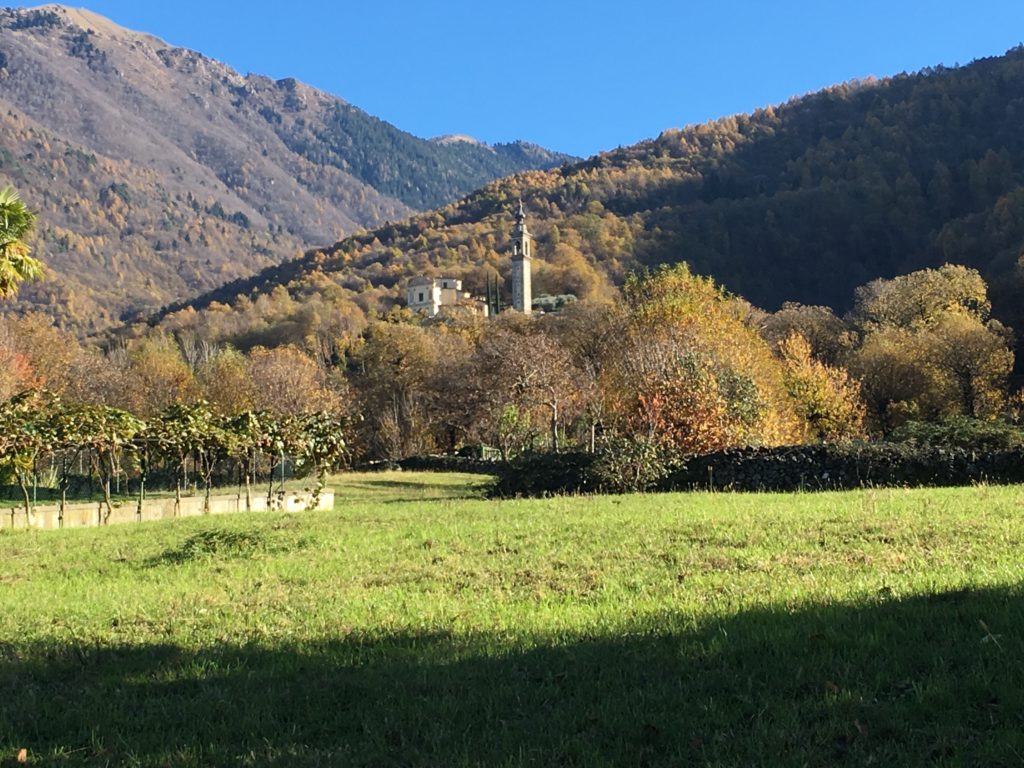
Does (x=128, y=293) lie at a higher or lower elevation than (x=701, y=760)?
higher

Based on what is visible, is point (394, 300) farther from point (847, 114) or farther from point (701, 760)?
point (701, 760)

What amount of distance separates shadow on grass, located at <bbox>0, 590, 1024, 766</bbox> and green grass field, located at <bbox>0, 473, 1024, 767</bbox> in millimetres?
17

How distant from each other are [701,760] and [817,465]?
15873 mm

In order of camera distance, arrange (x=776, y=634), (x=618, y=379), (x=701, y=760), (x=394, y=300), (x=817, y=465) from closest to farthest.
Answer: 1. (x=701, y=760)
2. (x=776, y=634)
3. (x=817, y=465)
4. (x=618, y=379)
5. (x=394, y=300)

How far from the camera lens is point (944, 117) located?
134 m

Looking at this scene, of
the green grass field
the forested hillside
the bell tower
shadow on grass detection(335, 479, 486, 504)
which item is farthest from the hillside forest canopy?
the bell tower

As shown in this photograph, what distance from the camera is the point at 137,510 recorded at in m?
17.8

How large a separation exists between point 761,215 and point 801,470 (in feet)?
364

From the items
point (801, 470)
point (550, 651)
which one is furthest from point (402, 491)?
point (550, 651)

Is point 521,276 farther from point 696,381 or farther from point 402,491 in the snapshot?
point 696,381

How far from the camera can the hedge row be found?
1720 cm

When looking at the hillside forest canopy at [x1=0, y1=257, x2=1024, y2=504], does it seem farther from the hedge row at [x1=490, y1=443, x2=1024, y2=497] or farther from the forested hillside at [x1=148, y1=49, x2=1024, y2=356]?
the forested hillside at [x1=148, y1=49, x2=1024, y2=356]

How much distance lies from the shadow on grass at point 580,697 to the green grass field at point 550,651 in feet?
0.06

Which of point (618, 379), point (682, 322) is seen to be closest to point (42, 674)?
point (618, 379)
